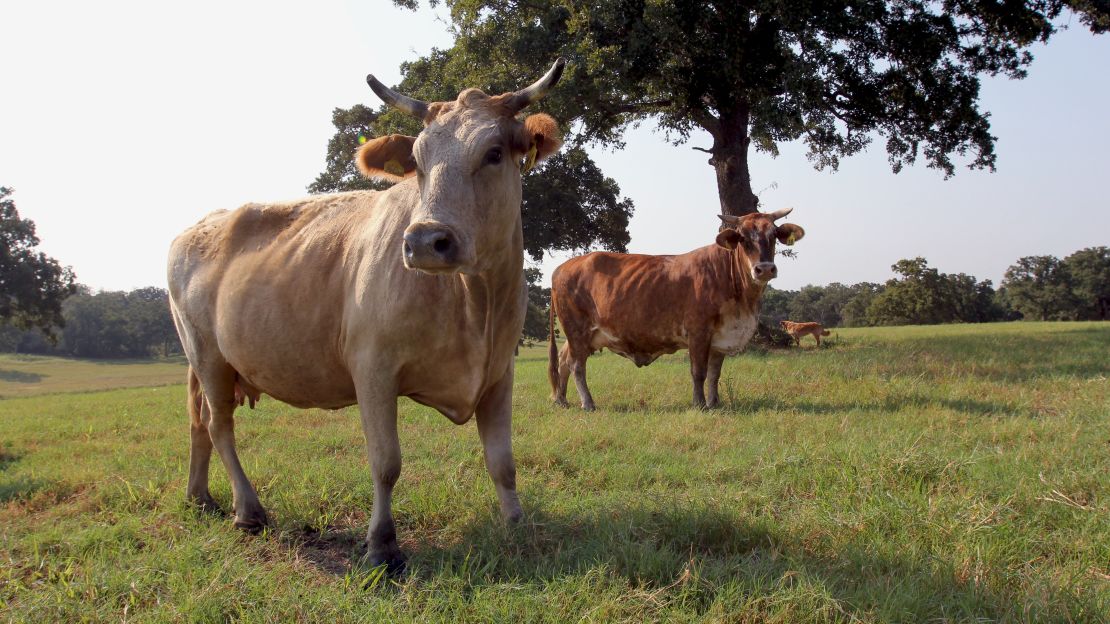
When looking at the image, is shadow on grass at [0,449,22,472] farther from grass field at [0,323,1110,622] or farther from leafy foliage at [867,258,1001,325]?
leafy foliage at [867,258,1001,325]

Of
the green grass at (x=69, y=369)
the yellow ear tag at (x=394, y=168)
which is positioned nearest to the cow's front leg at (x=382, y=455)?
the yellow ear tag at (x=394, y=168)

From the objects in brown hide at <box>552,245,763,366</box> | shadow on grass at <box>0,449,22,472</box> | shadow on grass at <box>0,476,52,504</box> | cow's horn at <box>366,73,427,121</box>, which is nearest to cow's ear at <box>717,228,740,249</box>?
brown hide at <box>552,245,763,366</box>

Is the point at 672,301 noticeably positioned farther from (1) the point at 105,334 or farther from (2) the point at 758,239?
(1) the point at 105,334

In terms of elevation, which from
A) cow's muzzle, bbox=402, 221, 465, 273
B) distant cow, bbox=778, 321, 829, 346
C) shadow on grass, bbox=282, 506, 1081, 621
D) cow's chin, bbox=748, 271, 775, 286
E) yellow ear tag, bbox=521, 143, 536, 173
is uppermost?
yellow ear tag, bbox=521, 143, 536, 173

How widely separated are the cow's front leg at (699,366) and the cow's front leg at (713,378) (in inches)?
3.3

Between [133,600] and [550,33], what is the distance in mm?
12813

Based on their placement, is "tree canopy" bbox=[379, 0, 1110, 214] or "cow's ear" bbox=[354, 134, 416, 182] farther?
"tree canopy" bbox=[379, 0, 1110, 214]

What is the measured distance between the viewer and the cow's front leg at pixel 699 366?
8.60 meters

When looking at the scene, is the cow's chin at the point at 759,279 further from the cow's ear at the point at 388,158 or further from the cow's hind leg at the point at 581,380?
the cow's ear at the point at 388,158

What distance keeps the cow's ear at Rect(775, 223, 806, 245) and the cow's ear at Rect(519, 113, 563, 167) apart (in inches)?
210

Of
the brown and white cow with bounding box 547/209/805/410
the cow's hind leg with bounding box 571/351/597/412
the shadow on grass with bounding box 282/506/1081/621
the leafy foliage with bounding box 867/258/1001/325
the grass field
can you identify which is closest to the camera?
the shadow on grass with bounding box 282/506/1081/621

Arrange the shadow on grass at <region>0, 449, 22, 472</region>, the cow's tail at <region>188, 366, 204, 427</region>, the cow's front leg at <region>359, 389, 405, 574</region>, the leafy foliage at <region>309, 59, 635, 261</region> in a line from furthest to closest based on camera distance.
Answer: the leafy foliage at <region>309, 59, 635, 261</region>
the shadow on grass at <region>0, 449, 22, 472</region>
the cow's tail at <region>188, 366, 204, 427</region>
the cow's front leg at <region>359, 389, 405, 574</region>

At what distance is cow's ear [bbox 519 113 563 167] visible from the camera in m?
3.76

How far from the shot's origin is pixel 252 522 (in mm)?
4195
